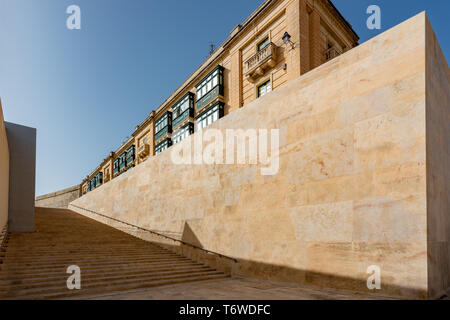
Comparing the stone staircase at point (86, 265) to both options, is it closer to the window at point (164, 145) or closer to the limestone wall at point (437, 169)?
the limestone wall at point (437, 169)

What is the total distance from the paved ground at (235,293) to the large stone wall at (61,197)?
38616mm

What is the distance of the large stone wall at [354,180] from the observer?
216 inches

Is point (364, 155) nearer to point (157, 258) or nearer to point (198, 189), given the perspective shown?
point (198, 189)

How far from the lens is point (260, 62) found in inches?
629

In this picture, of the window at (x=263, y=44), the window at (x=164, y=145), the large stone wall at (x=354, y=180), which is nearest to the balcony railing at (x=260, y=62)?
the window at (x=263, y=44)

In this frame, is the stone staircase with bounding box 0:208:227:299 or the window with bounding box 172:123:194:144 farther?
the window with bounding box 172:123:194:144

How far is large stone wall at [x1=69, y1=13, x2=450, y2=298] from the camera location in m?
5.48

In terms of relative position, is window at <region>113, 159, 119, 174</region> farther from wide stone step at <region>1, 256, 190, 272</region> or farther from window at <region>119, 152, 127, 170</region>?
wide stone step at <region>1, 256, 190, 272</region>

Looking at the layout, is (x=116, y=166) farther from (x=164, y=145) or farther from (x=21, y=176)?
(x=21, y=176)

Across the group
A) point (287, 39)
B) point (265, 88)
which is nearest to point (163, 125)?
point (265, 88)

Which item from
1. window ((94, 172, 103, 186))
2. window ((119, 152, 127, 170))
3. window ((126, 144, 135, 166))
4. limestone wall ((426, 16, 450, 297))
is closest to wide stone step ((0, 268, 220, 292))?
limestone wall ((426, 16, 450, 297))

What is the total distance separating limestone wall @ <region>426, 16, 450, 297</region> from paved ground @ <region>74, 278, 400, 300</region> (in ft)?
4.44

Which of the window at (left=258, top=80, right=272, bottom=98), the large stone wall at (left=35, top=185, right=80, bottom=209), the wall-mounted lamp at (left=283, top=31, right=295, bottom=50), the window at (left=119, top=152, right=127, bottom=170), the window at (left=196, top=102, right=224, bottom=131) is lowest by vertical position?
the large stone wall at (left=35, top=185, right=80, bottom=209)
